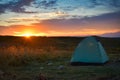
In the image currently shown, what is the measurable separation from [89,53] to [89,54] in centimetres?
8

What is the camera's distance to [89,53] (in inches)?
853

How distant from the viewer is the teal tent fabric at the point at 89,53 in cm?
2138

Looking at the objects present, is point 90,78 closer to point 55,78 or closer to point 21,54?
point 55,78

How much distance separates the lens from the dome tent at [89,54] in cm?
2134

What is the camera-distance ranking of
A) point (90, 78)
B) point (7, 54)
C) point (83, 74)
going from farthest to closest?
Result: point (7, 54), point (83, 74), point (90, 78)

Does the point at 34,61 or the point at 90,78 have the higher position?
the point at 90,78

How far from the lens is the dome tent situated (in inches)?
840

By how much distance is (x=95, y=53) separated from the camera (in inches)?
851

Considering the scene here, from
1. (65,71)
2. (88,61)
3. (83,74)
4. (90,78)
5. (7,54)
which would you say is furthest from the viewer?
(7,54)

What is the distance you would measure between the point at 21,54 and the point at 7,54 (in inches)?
51.3

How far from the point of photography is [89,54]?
21625 millimetres

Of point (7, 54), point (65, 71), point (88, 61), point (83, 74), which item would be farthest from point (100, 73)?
point (7, 54)

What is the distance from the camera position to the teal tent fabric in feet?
70.1

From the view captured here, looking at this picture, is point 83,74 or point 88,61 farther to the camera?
point 88,61
